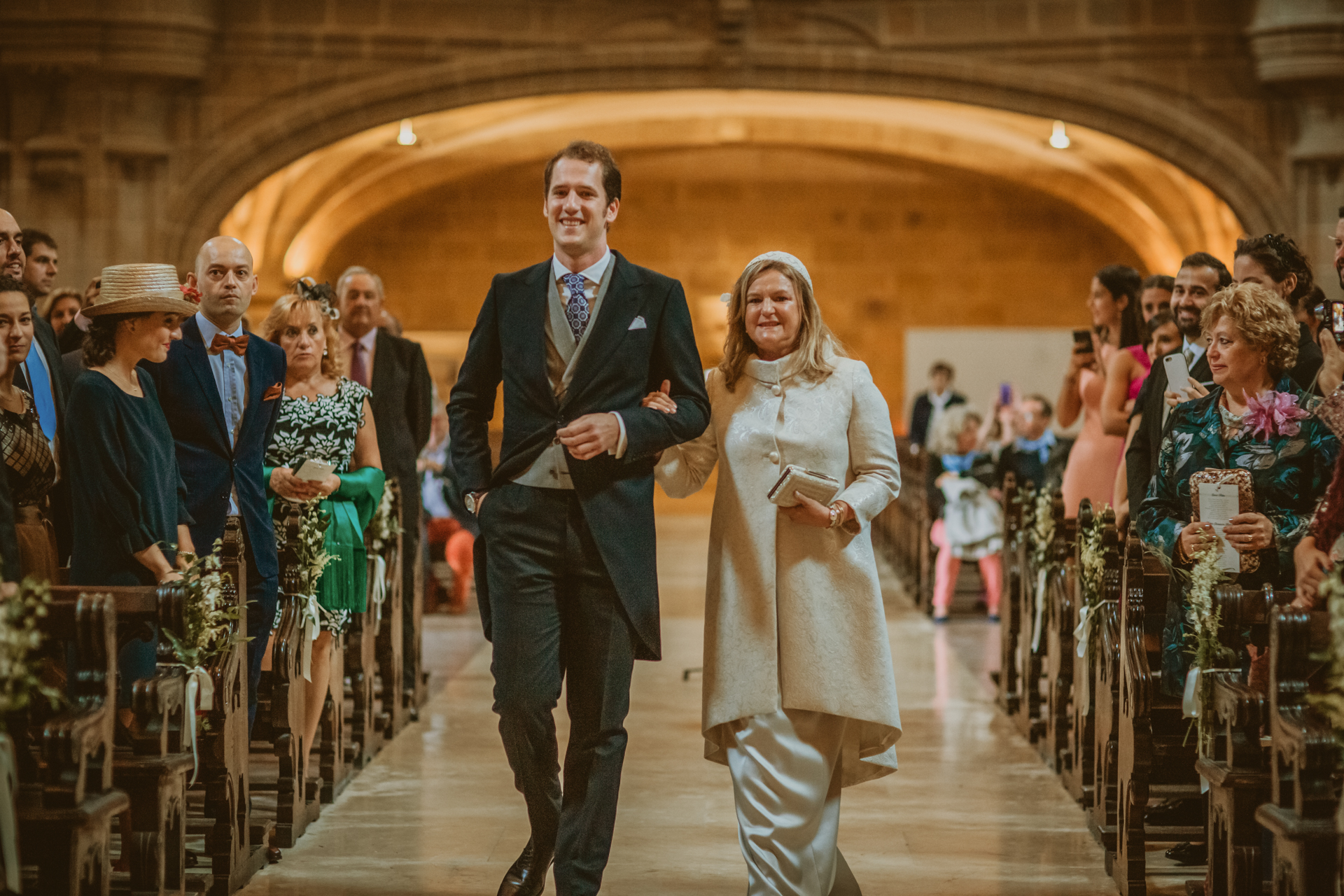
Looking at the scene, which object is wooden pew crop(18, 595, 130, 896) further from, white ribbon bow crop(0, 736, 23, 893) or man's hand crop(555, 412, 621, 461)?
man's hand crop(555, 412, 621, 461)

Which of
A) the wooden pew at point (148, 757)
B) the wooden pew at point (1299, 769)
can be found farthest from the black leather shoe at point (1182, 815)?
the wooden pew at point (148, 757)

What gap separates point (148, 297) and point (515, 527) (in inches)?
46.8

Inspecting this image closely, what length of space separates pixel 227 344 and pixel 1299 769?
2956mm

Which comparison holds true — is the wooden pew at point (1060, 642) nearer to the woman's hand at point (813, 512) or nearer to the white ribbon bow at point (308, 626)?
the woman's hand at point (813, 512)

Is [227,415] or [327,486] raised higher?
[227,415]

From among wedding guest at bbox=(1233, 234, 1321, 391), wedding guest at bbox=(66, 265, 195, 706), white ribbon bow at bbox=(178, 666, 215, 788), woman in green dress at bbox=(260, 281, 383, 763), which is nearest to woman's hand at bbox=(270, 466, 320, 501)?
woman in green dress at bbox=(260, 281, 383, 763)

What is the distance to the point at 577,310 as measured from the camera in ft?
11.3

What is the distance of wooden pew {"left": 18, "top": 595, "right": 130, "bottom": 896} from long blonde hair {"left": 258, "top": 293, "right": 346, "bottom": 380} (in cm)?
190

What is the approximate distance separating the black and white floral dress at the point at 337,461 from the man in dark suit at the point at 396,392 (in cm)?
130

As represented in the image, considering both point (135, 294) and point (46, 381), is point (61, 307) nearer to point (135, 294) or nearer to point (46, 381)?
point (46, 381)

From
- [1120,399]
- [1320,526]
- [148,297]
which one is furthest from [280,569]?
[1120,399]

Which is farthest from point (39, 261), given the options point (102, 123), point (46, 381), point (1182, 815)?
point (102, 123)

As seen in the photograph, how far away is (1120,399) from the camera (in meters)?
5.89

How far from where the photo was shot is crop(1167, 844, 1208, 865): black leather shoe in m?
4.26
